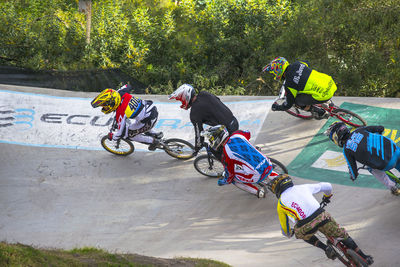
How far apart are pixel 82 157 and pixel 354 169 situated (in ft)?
24.0

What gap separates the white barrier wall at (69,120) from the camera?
11.5m

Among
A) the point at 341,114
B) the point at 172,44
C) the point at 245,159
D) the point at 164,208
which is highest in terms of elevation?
the point at 245,159

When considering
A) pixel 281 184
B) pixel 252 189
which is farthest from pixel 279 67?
pixel 281 184

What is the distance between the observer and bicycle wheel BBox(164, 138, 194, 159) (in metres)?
9.84

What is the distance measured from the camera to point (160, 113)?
12.5m

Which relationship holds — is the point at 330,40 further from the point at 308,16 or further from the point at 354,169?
the point at 354,169

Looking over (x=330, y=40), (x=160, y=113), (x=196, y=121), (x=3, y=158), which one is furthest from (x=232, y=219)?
(x=330, y=40)

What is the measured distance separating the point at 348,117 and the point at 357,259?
15.9ft

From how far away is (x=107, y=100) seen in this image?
8.88 meters

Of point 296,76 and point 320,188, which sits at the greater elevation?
point 296,76

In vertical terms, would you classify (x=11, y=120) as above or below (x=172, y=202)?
below

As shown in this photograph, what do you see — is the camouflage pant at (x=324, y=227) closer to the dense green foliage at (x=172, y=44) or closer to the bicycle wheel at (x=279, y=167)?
the bicycle wheel at (x=279, y=167)

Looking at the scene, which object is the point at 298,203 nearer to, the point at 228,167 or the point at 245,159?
the point at 245,159

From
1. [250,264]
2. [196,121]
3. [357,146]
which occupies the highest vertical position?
[357,146]
